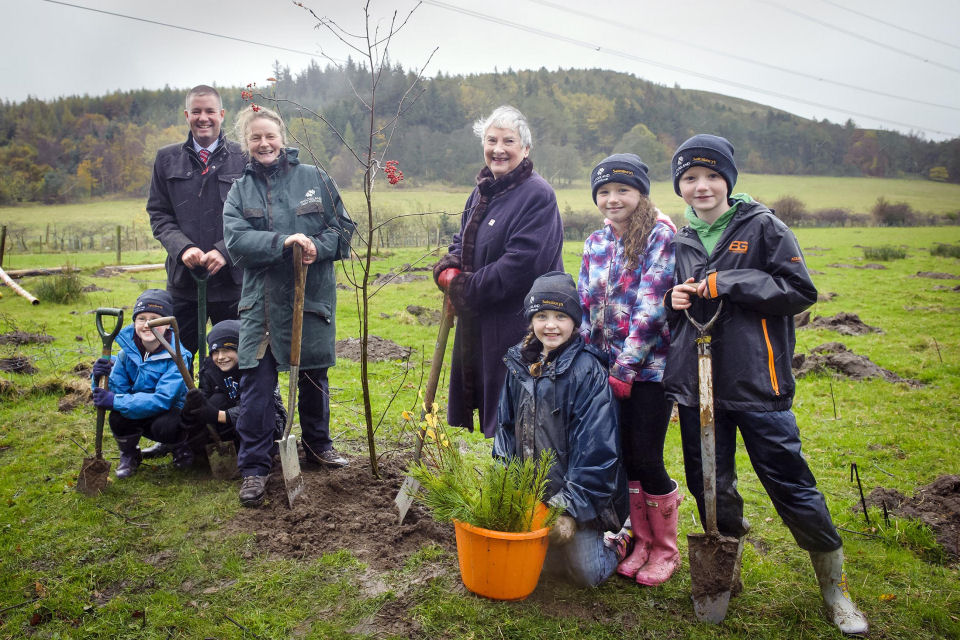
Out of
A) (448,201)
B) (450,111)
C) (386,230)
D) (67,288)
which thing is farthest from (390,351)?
(450,111)

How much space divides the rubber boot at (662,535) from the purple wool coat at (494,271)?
3.39 feet

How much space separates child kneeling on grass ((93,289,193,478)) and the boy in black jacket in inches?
142

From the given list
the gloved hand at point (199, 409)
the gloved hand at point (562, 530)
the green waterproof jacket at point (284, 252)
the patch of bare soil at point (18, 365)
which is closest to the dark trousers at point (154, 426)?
the gloved hand at point (199, 409)

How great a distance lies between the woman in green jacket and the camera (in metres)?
4.05

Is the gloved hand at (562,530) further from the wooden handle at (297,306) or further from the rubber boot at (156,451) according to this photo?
the rubber boot at (156,451)

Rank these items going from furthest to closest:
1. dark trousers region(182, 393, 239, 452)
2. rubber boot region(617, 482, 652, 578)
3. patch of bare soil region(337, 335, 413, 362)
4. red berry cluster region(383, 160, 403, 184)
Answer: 1. patch of bare soil region(337, 335, 413, 362)
2. dark trousers region(182, 393, 239, 452)
3. red berry cluster region(383, 160, 403, 184)
4. rubber boot region(617, 482, 652, 578)

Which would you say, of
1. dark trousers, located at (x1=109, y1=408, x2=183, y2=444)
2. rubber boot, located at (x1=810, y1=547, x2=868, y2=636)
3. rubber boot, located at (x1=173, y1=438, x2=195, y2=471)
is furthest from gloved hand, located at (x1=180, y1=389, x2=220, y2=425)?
rubber boot, located at (x1=810, y1=547, x2=868, y2=636)

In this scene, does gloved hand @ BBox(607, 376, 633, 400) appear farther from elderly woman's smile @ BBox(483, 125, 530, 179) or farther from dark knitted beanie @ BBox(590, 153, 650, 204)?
elderly woman's smile @ BBox(483, 125, 530, 179)

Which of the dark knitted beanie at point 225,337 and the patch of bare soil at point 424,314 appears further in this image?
the patch of bare soil at point 424,314

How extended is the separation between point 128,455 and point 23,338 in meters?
7.13

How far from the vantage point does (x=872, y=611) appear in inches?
119

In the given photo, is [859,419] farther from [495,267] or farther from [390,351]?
[390,351]

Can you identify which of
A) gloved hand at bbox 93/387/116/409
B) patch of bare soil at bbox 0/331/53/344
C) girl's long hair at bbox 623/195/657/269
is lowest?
patch of bare soil at bbox 0/331/53/344

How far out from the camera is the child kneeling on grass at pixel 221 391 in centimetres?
441
